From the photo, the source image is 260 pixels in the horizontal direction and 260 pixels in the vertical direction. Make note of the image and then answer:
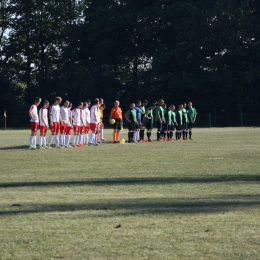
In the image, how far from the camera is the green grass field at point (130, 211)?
8.68 metres

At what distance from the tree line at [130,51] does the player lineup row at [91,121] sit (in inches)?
1240

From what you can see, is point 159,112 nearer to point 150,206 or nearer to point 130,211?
point 150,206

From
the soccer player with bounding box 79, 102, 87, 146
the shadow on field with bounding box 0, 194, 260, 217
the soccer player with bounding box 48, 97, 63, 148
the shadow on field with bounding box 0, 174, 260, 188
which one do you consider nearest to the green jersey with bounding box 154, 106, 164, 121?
the soccer player with bounding box 79, 102, 87, 146

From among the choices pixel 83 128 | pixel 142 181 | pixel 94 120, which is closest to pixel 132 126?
pixel 94 120

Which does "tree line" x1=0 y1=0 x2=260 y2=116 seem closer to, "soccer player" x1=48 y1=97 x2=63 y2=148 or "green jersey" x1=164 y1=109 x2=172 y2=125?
"green jersey" x1=164 y1=109 x2=172 y2=125

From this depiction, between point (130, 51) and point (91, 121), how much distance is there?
149 feet

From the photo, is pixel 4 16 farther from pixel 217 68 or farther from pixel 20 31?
pixel 217 68

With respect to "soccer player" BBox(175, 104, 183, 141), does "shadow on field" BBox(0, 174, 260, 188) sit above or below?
below

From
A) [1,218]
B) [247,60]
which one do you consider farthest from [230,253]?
[247,60]

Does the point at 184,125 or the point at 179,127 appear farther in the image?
the point at 184,125

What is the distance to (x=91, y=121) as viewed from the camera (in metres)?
34.8

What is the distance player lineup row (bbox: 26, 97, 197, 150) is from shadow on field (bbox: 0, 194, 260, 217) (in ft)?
55.2

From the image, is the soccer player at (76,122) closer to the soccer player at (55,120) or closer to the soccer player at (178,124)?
the soccer player at (55,120)

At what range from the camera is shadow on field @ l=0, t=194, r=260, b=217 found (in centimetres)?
1162
